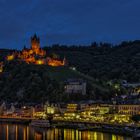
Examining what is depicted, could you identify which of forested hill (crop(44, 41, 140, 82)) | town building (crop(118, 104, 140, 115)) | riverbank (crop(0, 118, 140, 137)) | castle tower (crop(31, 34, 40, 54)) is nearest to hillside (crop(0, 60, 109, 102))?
castle tower (crop(31, 34, 40, 54))

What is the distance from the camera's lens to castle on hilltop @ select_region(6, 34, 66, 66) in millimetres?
143113

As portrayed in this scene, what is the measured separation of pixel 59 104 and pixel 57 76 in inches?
908

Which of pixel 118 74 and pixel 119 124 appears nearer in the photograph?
pixel 119 124

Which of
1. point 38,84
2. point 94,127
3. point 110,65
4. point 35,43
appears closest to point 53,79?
point 38,84

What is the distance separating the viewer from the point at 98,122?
280ft

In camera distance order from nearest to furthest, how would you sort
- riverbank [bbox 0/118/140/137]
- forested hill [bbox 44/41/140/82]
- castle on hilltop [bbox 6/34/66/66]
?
riverbank [bbox 0/118/140/137] → castle on hilltop [bbox 6/34/66/66] → forested hill [bbox 44/41/140/82]

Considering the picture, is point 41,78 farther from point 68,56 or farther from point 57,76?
point 68,56

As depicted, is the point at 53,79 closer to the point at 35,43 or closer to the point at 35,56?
the point at 35,56

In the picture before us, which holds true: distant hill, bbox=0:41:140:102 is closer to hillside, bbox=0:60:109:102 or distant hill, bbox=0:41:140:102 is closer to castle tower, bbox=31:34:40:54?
hillside, bbox=0:60:109:102

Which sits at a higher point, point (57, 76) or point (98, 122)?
point (57, 76)

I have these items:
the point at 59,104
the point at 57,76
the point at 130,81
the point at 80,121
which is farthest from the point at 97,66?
the point at 80,121

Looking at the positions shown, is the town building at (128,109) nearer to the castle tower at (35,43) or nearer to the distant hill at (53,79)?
the distant hill at (53,79)

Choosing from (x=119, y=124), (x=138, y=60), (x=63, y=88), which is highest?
(x=138, y=60)

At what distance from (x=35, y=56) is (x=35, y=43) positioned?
11.4 metres
